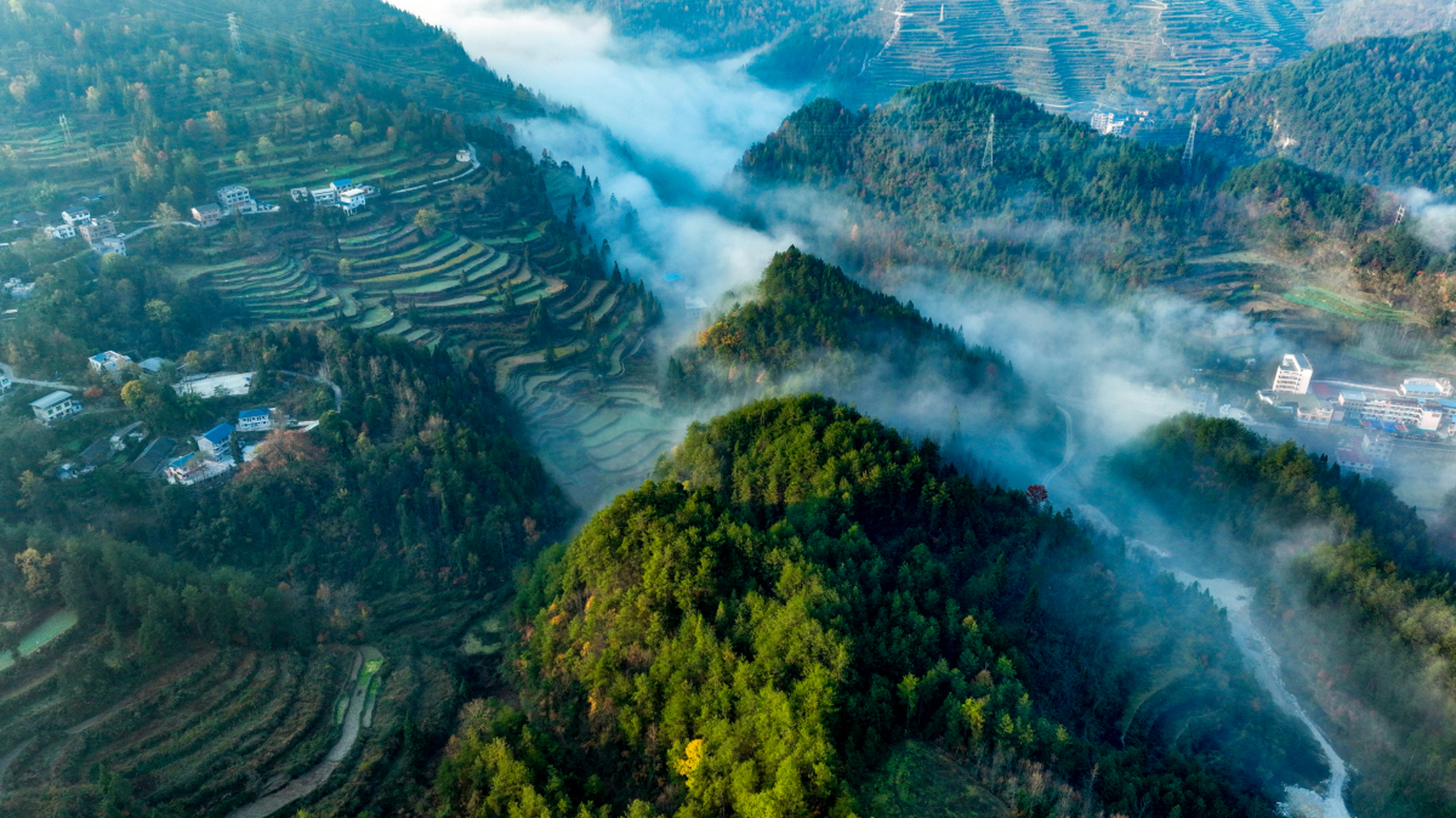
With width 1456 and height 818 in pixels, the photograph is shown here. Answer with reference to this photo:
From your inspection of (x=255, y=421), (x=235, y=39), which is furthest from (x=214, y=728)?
(x=235, y=39)

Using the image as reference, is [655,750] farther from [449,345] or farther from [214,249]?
[214,249]

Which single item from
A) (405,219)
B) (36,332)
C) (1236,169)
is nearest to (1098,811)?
(36,332)

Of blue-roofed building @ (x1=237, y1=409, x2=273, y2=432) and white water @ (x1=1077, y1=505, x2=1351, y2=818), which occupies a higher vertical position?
blue-roofed building @ (x1=237, y1=409, x2=273, y2=432)

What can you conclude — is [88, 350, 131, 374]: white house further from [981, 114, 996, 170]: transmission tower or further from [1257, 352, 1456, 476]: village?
[1257, 352, 1456, 476]: village

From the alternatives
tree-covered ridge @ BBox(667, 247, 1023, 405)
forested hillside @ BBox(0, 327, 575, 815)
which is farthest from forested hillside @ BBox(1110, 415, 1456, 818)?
forested hillside @ BBox(0, 327, 575, 815)

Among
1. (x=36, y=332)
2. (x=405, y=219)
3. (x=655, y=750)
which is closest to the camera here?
(x=655, y=750)

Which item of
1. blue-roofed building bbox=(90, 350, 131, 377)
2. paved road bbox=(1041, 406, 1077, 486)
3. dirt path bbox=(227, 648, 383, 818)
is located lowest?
paved road bbox=(1041, 406, 1077, 486)

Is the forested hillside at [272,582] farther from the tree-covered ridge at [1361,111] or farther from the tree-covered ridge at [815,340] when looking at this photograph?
the tree-covered ridge at [1361,111]
